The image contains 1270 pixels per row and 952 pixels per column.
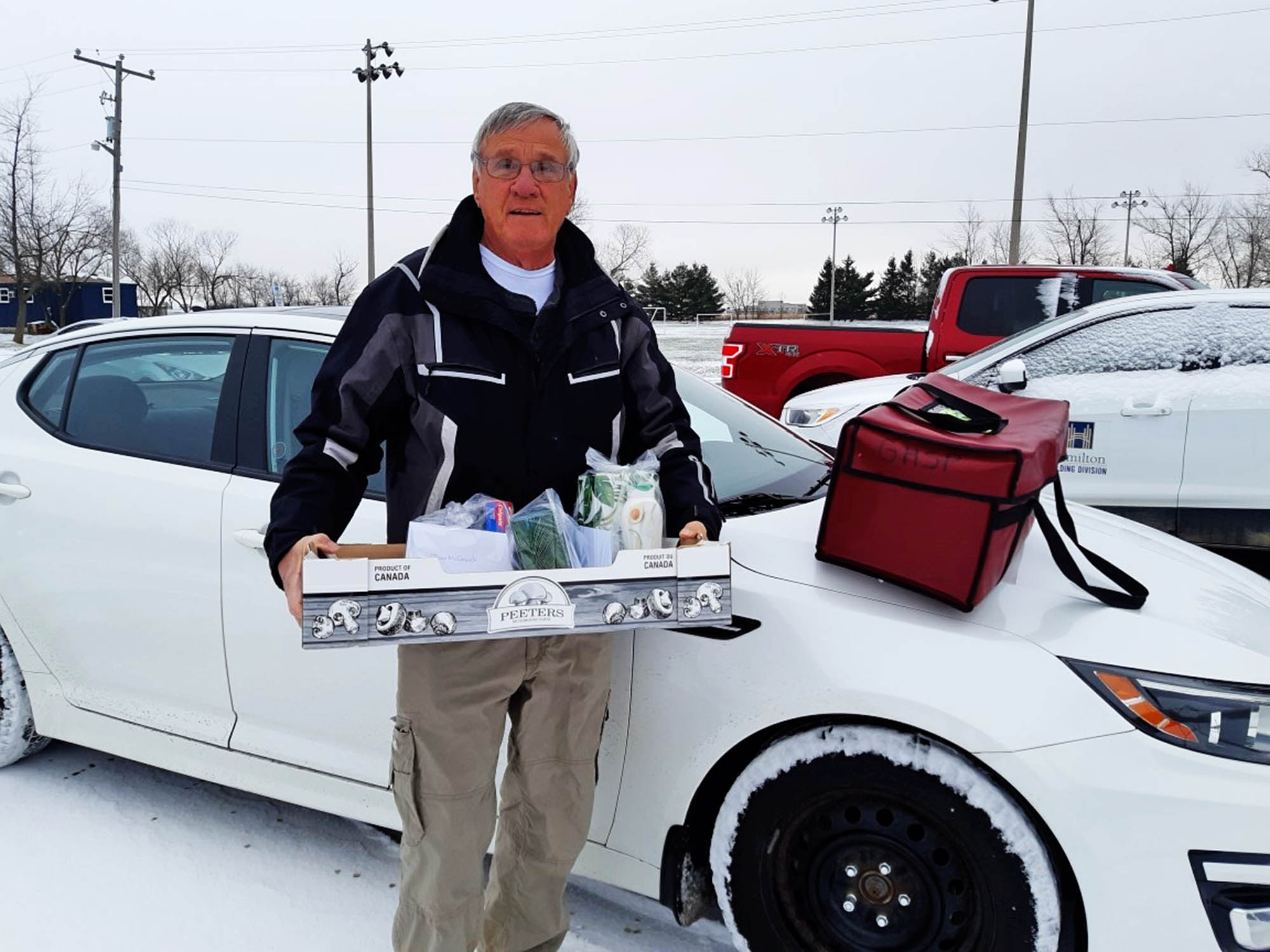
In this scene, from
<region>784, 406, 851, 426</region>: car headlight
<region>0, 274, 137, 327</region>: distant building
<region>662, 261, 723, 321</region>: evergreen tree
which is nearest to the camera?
<region>784, 406, 851, 426</region>: car headlight

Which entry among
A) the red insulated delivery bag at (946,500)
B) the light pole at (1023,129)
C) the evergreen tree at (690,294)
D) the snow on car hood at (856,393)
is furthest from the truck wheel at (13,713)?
the evergreen tree at (690,294)

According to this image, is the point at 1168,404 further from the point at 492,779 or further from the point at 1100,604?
the point at 492,779

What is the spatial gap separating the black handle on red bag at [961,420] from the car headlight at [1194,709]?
534 mm

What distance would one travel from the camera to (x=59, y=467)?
2.73 meters

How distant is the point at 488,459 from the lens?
1.78 metres

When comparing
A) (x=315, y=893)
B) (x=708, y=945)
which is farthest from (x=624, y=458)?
(x=315, y=893)

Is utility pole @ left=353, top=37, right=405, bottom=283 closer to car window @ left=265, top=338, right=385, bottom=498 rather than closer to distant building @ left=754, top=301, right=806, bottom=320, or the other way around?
car window @ left=265, top=338, right=385, bottom=498

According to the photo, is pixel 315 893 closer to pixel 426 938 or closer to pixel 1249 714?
pixel 426 938

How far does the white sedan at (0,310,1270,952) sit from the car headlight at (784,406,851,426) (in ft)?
9.25

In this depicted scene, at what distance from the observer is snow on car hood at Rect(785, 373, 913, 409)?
5.74 metres


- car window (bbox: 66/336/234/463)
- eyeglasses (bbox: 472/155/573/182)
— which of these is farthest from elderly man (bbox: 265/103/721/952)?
car window (bbox: 66/336/234/463)

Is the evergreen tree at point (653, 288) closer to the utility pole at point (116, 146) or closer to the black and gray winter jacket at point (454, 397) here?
the utility pole at point (116, 146)

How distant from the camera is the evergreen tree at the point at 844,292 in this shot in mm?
62078

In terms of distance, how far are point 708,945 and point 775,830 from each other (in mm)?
532
